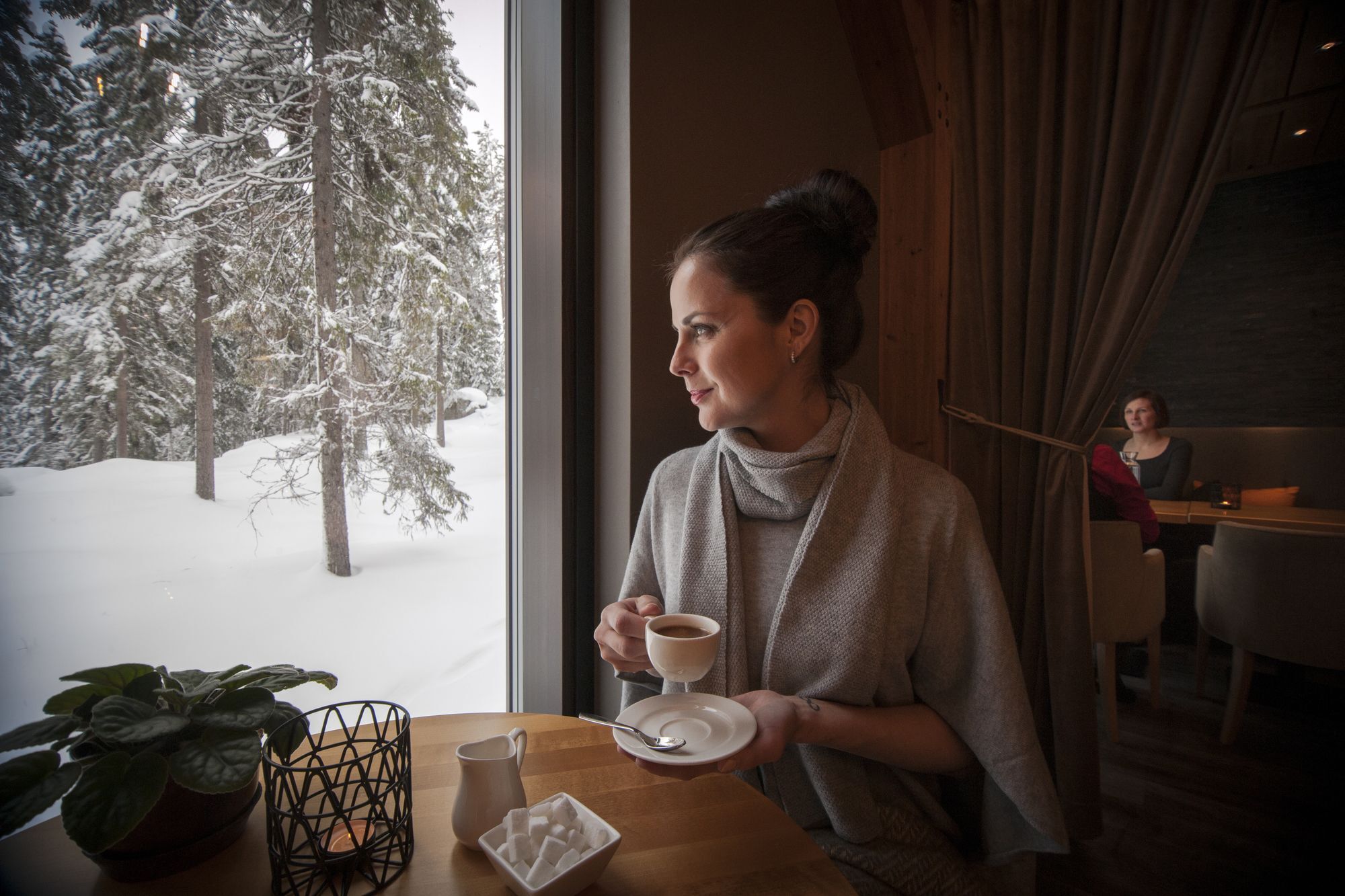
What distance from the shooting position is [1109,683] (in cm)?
203

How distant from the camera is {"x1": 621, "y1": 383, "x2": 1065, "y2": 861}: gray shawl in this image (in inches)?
39.0

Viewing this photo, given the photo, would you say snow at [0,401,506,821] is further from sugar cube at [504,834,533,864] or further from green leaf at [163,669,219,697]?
sugar cube at [504,834,533,864]

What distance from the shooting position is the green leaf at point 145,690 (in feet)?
2.06

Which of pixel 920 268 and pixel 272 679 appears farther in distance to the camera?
pixel 920 268

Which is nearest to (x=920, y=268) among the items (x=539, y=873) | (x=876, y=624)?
(x=876, y=624)

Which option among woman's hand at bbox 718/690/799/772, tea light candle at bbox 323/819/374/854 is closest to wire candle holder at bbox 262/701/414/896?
tea light candle at bbox 323/819/374/854

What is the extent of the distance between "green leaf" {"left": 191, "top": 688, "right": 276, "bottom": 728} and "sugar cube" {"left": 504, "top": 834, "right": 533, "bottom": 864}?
29cm

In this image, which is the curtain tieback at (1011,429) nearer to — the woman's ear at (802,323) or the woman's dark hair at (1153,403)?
the woman's dark hair at (1153,403)

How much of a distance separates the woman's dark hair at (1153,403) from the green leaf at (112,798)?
246cm

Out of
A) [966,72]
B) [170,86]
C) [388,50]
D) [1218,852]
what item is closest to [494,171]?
[388,50]

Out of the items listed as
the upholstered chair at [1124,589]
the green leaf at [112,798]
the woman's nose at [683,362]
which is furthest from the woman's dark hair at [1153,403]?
the green leaf at [112,798]

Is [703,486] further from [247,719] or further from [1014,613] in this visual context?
[1014,613]

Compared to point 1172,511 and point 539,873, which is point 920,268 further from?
point 539,873

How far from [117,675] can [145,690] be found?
6 cm
